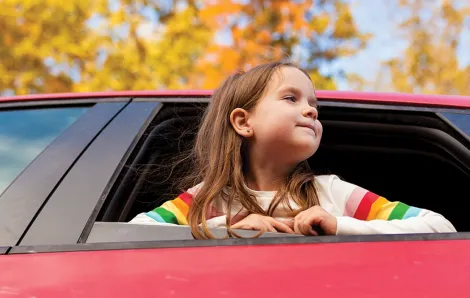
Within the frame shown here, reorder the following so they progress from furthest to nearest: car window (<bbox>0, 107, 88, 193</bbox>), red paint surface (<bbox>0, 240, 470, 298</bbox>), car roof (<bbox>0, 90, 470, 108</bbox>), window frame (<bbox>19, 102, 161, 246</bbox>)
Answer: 1. car roof (<bbox>0, 90, 470, 108</bbox>)
2. car window (<bbox>0, 107, 88, 193</bbox>)
3. window frame (<bbox>19, 102, 161, 246</bbox>)
4. red paint surface (<bbox>0, 240, 470, 298</bbox>)

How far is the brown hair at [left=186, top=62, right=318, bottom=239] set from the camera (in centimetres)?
165

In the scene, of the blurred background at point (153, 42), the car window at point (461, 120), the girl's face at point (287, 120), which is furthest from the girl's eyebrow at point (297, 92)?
the blurred background at point (153, 42)

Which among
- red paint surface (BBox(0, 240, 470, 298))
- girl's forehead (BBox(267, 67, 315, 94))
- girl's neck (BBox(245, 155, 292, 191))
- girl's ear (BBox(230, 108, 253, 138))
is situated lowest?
red paint surface (BBox(0, 240, 470, 298))

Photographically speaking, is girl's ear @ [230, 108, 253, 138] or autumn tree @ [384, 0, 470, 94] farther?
autumn tree @ [384, 0, 470, 94]

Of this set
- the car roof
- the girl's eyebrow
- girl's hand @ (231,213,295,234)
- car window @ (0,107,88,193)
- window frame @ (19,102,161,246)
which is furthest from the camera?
the girl's eyebrow

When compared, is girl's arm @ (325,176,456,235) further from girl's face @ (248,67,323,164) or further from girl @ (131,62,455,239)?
girl's face @ (248,67,323,164)

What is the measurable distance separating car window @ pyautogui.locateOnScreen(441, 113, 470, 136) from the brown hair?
44 cm

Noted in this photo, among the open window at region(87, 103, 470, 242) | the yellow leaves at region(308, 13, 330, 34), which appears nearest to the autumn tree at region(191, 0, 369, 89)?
the yellow leaves at region(308, 13, 330, 34)

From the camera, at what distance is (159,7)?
12.8 meters

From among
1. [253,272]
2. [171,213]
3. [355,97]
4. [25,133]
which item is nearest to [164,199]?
[171,213]

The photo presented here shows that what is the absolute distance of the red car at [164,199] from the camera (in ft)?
3.49

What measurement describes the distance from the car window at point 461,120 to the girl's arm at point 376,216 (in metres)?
0.26

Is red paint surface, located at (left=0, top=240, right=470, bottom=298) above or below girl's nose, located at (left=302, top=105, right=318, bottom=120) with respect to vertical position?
below

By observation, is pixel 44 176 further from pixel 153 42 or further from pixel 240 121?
pixel 153 42
